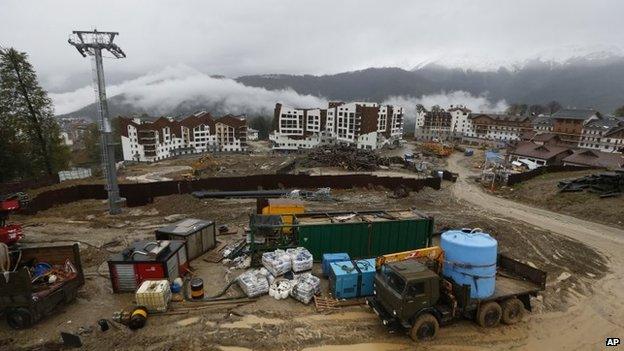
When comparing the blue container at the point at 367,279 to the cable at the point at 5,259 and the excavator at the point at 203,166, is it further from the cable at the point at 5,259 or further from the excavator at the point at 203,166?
the excavator at the point at 203,166

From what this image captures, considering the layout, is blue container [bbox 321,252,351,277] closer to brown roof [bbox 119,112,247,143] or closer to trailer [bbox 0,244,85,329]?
trailer [bbox 0,244,85,329]

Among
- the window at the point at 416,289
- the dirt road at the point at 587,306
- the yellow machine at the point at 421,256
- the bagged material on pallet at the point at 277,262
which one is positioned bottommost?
the dirt road at the point at 587,306

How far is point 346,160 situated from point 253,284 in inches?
1383

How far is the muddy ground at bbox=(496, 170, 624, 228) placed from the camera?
25.3 m

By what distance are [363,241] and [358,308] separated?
13.7 ft

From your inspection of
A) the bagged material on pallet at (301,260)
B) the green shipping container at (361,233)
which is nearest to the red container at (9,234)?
the bagged material on pallet at (301,260)

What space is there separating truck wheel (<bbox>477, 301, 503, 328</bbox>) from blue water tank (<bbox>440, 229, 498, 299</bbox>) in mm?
348

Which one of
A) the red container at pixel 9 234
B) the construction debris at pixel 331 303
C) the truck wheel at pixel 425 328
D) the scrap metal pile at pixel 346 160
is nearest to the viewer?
the truck wheel at pixel 425 328

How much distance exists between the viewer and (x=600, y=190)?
28.9 metres

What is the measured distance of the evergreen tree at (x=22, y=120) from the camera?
107 feet

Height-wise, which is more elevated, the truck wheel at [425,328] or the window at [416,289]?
the window at [416,289]

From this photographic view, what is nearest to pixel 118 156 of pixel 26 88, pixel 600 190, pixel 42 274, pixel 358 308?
pixel 26 88

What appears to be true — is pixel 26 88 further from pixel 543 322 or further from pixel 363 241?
pixel 543 322

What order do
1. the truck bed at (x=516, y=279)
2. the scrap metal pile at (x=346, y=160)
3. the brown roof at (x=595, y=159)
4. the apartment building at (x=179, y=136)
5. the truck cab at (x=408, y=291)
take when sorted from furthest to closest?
the apartment building at (x=179, y=136), the scrap metal pile at (x=346, y=160), the brown roof at (x=595, y=159), the truck bed at (x=516, y=279), the truck cab at (x=408, y=291)
